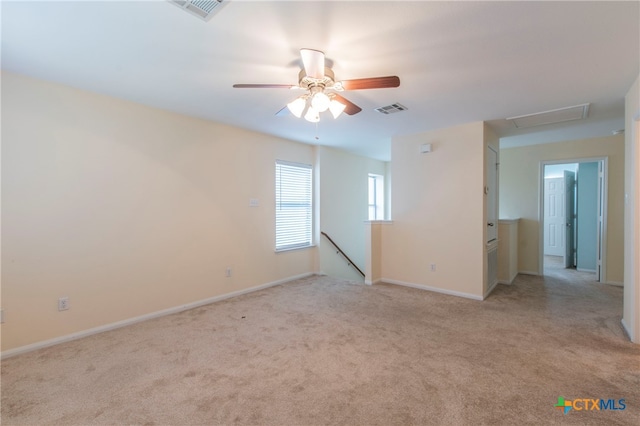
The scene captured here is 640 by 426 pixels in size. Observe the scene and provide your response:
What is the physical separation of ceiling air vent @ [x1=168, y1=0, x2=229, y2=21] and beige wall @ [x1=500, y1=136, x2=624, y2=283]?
229 inches

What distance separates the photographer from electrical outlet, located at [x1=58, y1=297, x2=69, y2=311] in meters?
2.62

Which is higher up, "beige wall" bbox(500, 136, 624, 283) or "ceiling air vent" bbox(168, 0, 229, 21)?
"ceiling air vent" bbox(168, 0, 229, 21)

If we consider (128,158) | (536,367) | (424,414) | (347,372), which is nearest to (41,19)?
(128,158)

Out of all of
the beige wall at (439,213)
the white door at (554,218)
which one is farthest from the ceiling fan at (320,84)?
the white door at (554,218)

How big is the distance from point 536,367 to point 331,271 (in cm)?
360

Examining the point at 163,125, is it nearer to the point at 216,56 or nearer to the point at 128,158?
the point at 128,158

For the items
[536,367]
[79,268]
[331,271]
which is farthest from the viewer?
[331,271]

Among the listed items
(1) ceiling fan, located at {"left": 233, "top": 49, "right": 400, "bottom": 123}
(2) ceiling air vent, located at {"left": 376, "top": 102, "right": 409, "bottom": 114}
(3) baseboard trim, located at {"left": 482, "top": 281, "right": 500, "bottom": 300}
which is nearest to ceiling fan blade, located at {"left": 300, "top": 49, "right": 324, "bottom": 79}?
(1) ceiling fan, located at {"left": 233, "top": 49, "right": 400, "bottom": 123}

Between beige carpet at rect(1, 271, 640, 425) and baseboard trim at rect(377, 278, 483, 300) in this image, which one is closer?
beige carpet at rect(1, 271, 640, 425)

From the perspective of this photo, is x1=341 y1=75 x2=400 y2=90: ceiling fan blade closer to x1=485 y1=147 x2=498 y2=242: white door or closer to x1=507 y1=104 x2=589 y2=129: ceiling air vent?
x1=507 y1=104 x2=589 y2=129: ceiling air vent

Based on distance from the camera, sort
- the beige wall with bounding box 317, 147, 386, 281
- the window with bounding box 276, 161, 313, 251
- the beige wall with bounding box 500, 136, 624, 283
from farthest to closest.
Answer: the beige wall with bounding box 317, 147, 386, 281, the window with bounding box 276, 161, 313, 251, the beige wall with bounding box 500, 136, 624, 283

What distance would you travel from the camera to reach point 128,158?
9.91 ft

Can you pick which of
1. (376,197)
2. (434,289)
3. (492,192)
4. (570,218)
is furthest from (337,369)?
(570,218)

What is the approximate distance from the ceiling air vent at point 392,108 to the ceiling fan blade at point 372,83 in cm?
119
